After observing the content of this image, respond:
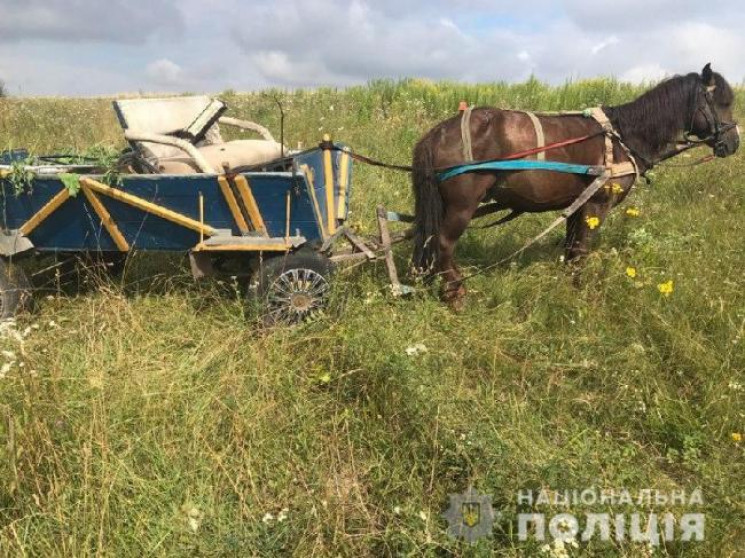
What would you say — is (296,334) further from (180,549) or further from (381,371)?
(180,549)

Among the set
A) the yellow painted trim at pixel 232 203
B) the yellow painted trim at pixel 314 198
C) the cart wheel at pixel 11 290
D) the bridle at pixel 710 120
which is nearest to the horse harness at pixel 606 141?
the bridle at pixel 710 120

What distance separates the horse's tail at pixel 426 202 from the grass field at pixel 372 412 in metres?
0.46

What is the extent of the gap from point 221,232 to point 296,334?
0.87 meters

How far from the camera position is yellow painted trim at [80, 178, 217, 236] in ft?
10.9

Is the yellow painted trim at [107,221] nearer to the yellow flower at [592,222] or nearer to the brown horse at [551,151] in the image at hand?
the brown horse at [551,151]

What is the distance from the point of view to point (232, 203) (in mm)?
3418

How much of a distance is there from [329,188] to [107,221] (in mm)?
1545

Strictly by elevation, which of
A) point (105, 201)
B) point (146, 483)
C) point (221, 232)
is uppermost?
point (105, 201)

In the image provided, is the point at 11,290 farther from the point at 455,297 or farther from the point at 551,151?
the point at 551,151

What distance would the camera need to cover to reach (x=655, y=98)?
4.46 metres

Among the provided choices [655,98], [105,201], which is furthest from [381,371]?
[655,98]

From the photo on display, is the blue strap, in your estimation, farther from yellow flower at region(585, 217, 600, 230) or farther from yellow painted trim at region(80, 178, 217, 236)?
yellow painted trim at region(80, 178, 217, 236)

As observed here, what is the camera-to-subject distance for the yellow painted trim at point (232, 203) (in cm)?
332

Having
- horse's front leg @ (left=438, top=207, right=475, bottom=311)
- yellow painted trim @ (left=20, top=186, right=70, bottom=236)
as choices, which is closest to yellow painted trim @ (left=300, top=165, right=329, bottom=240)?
horse's front leg @ (left=438, top=207, right=475, bottom=311)
